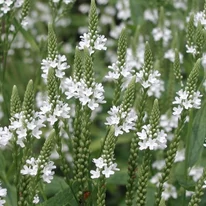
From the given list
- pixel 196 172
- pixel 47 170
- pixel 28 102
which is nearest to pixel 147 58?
pixel 28 102

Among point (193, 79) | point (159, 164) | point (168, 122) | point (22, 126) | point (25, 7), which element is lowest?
point (22, 126)

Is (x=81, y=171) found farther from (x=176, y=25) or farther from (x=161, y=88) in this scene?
(x=176, y=25)

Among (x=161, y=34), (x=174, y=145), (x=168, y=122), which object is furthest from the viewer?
(x=161, y=34)

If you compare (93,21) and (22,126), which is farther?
(93,21)

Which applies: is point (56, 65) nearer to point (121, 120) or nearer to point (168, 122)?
point (121, 120)

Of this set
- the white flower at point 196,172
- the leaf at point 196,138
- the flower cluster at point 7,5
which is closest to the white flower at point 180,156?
the white flower at point 196,172

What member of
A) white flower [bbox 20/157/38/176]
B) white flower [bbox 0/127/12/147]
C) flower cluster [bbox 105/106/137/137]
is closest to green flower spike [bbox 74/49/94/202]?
flower cluster [bbox 105/106/137/137]

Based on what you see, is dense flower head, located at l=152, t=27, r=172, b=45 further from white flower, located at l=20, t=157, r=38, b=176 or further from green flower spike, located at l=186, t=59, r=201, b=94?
white flower, located at l=20, t=157, r=38, b=176
